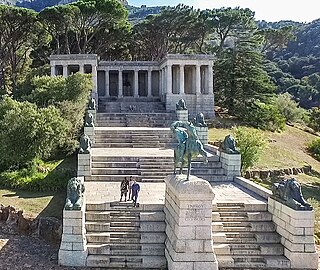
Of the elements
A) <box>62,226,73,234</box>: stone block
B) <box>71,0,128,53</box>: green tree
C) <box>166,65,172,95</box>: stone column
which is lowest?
<box>62,226,73,234</box>: stone block

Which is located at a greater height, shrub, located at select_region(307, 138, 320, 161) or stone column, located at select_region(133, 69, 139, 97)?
stone column, located at select_region(133, 69, 139, 97)

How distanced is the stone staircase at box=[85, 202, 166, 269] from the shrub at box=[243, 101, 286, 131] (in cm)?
2064

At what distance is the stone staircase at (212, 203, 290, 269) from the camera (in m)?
10.1

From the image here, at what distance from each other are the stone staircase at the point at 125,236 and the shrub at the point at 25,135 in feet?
23.1

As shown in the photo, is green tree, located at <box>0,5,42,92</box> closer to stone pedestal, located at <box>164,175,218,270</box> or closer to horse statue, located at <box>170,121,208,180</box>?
horse statue, located at <box>170,121,208,180</box>

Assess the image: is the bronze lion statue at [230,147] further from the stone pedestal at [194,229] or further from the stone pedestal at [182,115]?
the stone pedestal at [182,115]

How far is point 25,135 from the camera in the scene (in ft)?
55.9

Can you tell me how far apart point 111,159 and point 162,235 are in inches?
235

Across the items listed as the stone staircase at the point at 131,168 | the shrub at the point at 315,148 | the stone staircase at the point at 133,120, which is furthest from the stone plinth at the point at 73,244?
the shrub at the point at 315,148

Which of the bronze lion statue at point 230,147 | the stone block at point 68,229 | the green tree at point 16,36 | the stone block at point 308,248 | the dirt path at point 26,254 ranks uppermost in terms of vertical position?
the green tree at point 16,36

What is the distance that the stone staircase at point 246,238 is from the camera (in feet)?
33.0

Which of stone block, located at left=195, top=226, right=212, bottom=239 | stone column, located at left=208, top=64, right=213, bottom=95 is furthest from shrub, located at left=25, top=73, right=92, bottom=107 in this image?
stone block, located at left=195, top=226, right=212, bottom=239

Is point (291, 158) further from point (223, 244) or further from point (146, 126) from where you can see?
point (223, 244)

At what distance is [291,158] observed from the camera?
2470 centimetres
